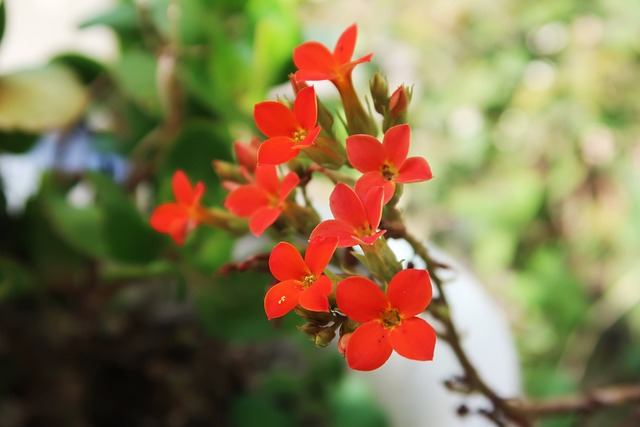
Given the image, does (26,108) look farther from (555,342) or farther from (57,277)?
(555,342)

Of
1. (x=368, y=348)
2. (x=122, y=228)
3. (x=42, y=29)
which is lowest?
(x=42, y=29)

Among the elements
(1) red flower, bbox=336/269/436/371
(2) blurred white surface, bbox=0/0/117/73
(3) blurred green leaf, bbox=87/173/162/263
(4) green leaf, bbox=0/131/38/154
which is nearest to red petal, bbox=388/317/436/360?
(1) red flower, bbox=336/269/436/371

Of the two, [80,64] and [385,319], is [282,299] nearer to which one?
[385,319]

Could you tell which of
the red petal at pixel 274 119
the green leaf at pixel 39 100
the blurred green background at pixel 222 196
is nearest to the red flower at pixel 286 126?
the red petal at pixel 274 119

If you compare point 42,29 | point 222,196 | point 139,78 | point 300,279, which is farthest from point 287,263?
point 42,29

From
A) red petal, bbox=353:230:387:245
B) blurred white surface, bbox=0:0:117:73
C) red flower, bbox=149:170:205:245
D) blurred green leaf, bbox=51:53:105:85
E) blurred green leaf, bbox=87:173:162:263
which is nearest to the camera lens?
red petal, bbox=353:230:387:245

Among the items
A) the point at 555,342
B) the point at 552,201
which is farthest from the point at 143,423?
the point at 552,201

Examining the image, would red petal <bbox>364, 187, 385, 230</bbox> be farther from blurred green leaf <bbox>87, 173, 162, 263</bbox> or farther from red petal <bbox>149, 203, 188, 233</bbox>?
blurred green leaf <bbox>87, 173, 162, 263</bbox>
